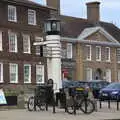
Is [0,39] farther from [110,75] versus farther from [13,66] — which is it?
[110,75]

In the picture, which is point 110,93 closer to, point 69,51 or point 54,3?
point 69,51

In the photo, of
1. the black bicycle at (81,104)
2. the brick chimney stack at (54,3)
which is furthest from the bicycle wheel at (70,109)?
the brick chimney stack at (54,3)

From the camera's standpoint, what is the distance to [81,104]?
24.9m

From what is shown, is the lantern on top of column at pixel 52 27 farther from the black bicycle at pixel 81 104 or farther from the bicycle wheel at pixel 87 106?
the bicycle wheel at pixel 87 106

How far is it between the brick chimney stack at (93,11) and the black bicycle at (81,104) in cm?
5065

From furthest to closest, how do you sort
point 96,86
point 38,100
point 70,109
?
point 96,86
point 38,100
point 70,109

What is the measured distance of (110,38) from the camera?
73.9 metres

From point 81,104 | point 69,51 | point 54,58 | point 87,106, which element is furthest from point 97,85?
point 81,104

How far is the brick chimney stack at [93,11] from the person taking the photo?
7544cm

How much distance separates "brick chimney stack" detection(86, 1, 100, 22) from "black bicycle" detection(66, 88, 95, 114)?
50655mm

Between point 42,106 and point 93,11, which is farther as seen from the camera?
point 93,11

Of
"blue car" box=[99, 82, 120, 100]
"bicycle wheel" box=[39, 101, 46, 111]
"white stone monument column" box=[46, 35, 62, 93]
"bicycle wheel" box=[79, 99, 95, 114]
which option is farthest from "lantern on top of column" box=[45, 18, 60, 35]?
"blue car" box=[99, 82, 120, 100]

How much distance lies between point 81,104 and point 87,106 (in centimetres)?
33

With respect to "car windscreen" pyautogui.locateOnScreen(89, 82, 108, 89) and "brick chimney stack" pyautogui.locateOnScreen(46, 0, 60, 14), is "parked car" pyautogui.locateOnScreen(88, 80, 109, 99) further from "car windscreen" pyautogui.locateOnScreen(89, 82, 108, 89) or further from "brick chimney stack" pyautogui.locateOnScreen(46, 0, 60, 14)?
"brick chimney stack" pyautogui.locateOnScreen(46, 0, 60, 14)
